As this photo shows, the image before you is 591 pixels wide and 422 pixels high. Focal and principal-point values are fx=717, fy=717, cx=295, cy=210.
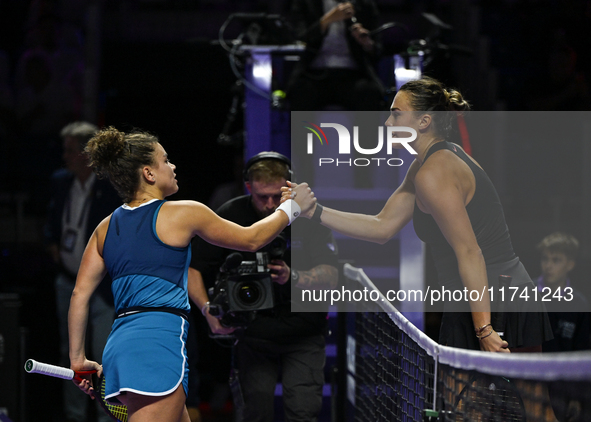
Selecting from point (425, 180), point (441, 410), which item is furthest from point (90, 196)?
point (441, 410)

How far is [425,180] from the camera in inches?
108

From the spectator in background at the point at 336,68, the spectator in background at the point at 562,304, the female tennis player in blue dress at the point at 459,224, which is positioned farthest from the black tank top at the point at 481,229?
the spectator in background at the point at 336,68

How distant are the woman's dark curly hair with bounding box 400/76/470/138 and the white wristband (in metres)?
0.62

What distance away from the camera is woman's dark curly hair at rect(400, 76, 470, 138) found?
287 centimetres

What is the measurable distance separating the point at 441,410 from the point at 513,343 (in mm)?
656

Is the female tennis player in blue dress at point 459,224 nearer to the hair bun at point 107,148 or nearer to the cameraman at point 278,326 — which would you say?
the cameraman at point 278,326

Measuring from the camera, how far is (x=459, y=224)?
8.76 ft

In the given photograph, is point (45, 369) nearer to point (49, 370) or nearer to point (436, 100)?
point (49, 370)

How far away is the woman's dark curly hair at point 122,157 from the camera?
2.55 m

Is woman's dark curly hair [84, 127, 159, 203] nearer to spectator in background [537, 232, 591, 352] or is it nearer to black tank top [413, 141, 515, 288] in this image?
black tank top [413, 141, 515, 288]

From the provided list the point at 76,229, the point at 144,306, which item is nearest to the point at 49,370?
the point at 144,306

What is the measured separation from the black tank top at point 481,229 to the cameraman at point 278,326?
30.8 inches

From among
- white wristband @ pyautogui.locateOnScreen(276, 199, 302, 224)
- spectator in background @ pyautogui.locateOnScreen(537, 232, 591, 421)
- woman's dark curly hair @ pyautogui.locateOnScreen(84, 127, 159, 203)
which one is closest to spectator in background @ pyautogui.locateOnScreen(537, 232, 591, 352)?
spectator in background @ pyautogui.locateOnScreen(537, 232, 591, 421)

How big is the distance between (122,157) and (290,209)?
27.7 inches
